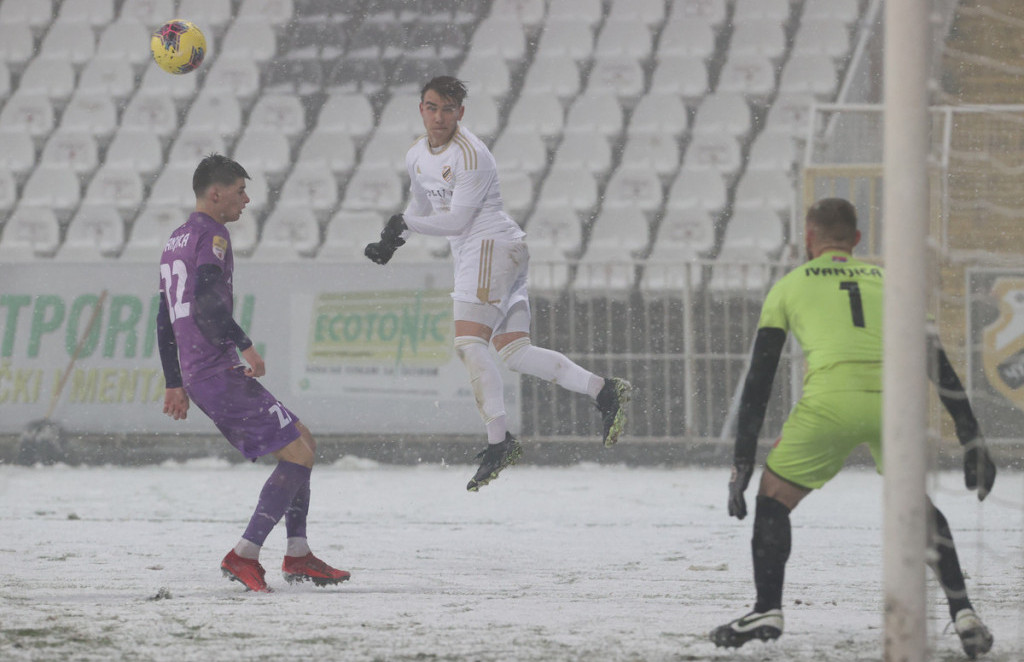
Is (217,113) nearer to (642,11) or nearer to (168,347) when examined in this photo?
(642,11)

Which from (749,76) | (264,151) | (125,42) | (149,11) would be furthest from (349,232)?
(149,11)

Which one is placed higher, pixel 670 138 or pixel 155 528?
pixel 670 138

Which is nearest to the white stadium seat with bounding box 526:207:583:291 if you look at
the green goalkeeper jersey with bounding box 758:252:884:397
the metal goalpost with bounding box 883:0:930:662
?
the green goalkeeper jersey with bounding box 758:252:884:397

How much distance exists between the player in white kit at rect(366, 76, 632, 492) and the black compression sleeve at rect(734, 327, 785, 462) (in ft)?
7.15

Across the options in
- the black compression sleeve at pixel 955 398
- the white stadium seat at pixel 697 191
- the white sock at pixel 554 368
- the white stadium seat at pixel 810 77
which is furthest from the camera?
the white stadium seat at pixel 810 77

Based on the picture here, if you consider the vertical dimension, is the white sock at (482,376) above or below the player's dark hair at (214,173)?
below

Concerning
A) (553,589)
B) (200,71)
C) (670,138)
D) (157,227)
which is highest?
(200,71)

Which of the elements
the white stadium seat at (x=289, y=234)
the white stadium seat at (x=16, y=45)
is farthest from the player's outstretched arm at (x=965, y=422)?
the white stadium seat at (x=16, y=45)

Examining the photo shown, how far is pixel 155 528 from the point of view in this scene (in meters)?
7.87

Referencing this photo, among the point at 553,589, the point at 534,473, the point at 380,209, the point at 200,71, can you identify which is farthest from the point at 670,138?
the point at 553,589

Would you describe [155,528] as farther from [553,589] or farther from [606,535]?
[553,589]

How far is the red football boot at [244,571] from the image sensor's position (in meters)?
5.60

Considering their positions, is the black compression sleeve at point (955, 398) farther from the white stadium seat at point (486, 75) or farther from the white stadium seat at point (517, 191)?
the white stadium seat at point (486, 75)

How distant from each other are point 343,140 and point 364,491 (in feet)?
21.7
